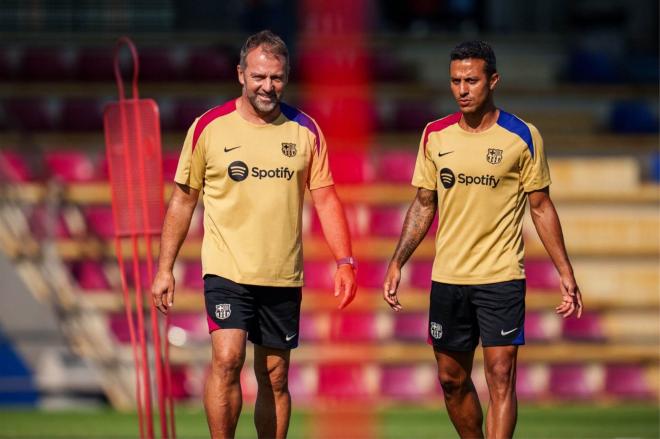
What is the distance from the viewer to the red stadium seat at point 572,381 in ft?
40.0

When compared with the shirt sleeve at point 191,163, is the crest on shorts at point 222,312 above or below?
below

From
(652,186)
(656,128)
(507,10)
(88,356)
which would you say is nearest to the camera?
(88,356)

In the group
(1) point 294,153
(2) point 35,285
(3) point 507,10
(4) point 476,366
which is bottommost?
(4) point 476,366

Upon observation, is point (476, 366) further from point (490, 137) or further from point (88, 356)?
point (490, 137)

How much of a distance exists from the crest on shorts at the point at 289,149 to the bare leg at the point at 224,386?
2.58ft

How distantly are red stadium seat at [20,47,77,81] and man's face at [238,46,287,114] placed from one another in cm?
862

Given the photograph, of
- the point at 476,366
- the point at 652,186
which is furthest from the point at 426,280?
the point at 652,186

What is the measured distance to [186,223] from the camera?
6738 millimetres

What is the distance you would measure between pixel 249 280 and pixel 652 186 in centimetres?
761

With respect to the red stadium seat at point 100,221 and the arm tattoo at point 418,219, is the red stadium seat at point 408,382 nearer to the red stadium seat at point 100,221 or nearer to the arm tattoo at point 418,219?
the red stadium seat at point 100,221

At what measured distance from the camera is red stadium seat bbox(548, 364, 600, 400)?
12180 millimetres

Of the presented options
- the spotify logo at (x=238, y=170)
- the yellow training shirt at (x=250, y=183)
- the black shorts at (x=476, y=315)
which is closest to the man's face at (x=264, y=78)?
the yellow training shirt at (x=250, y=183)

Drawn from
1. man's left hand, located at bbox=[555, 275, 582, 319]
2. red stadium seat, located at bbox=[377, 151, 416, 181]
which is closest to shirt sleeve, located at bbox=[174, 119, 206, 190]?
man's left hand, located at bbox=[555, 275, 582, 319]

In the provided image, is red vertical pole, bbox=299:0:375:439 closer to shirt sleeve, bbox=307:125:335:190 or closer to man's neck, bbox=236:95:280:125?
shirt sleeve, bbox=307:125:335:190
